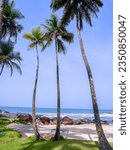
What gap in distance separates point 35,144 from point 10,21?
25.0m

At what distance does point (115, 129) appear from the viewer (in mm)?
6367

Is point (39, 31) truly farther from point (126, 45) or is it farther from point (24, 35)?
point (126, 45)

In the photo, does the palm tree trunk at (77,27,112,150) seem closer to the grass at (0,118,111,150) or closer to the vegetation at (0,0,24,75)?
the grass at (0,118,111,150)

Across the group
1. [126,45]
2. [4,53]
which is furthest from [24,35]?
[126,45]

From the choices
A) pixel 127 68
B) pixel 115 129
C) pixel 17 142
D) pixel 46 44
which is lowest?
pixel 17 142

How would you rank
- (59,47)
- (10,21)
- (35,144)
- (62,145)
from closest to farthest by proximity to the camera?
(62,145), (35,144), (59,47), (10,21)

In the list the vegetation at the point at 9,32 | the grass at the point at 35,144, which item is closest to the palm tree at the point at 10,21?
the vegetation at the point at 9,32

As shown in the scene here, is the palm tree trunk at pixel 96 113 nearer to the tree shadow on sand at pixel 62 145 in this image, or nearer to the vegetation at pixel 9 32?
the tree shadow on sand at pixel 62 145

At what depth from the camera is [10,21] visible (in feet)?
148

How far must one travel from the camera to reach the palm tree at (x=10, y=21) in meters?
44.1

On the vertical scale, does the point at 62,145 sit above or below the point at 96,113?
below

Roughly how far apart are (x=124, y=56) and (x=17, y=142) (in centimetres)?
2078

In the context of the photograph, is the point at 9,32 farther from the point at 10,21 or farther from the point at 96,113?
the point at 96,113

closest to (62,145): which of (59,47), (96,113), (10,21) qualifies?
(96,113)
